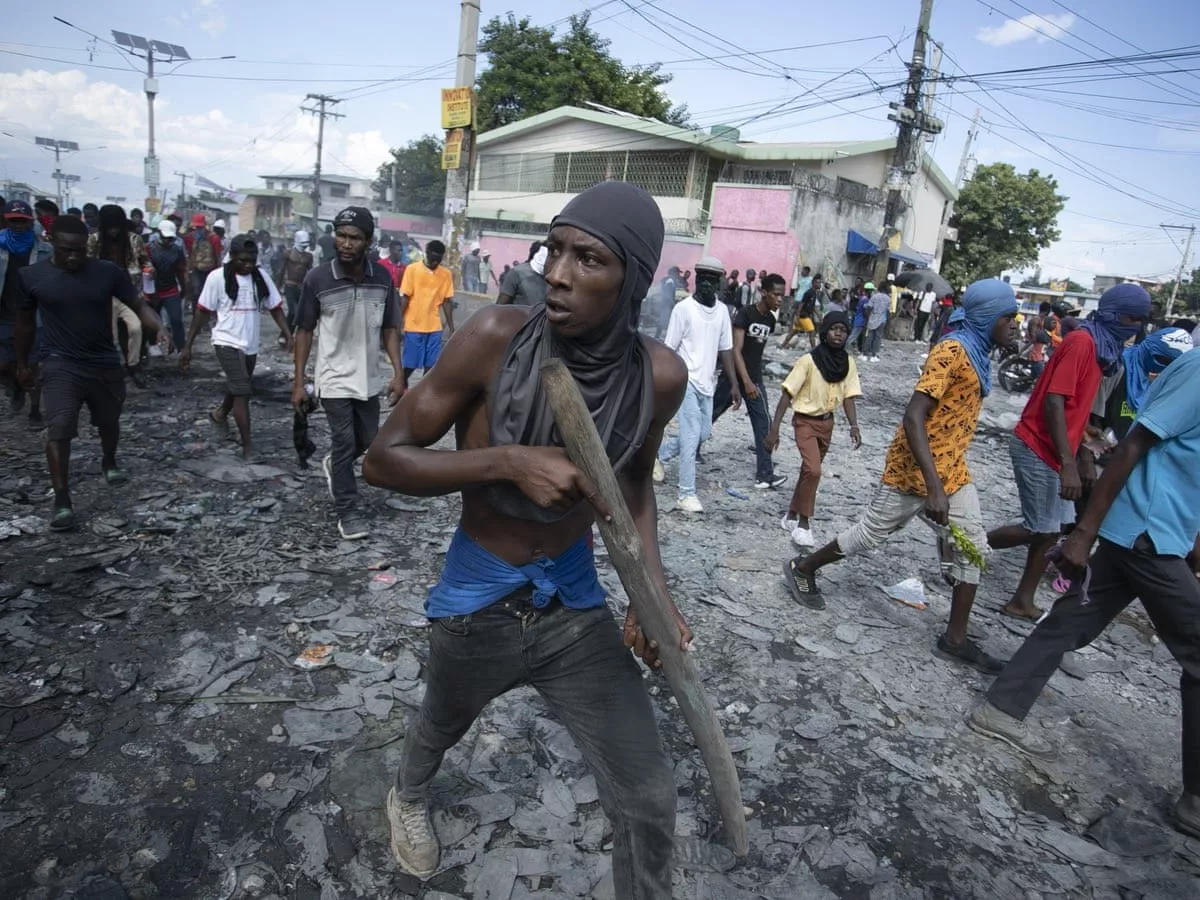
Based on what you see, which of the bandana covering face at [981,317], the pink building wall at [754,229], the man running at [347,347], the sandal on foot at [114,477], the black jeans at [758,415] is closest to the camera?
the bandana covering face at [981,317]

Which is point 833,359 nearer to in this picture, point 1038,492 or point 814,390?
point 814,390

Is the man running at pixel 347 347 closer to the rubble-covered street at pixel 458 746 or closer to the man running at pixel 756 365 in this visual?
the rubble-covered street at pixel 458 746

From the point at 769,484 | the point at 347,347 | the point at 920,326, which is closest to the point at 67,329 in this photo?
the point at 347,347

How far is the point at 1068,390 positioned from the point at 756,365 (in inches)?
125

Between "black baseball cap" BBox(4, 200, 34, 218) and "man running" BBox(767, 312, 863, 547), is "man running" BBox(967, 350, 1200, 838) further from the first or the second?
"black baseball cap" BBox(4, 200, 34, 218)

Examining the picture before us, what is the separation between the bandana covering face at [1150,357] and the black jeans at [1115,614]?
81cm

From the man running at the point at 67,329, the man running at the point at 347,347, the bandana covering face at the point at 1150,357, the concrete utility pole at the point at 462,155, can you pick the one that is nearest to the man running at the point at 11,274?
the man running at the point at 67,329

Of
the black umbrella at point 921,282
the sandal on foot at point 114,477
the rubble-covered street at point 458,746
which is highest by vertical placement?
the black umbrella at point 921,282

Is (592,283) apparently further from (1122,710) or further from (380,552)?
(1122,710)

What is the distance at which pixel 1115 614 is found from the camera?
3205 millimetres

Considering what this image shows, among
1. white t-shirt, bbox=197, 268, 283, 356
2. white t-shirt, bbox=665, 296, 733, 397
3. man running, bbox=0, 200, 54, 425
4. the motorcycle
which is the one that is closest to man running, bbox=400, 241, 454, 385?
white t-shirt, bbox=197, 268, 283, 356

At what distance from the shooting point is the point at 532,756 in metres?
3.02

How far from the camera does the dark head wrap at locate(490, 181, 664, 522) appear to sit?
1.64m

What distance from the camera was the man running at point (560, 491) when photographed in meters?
1.63
